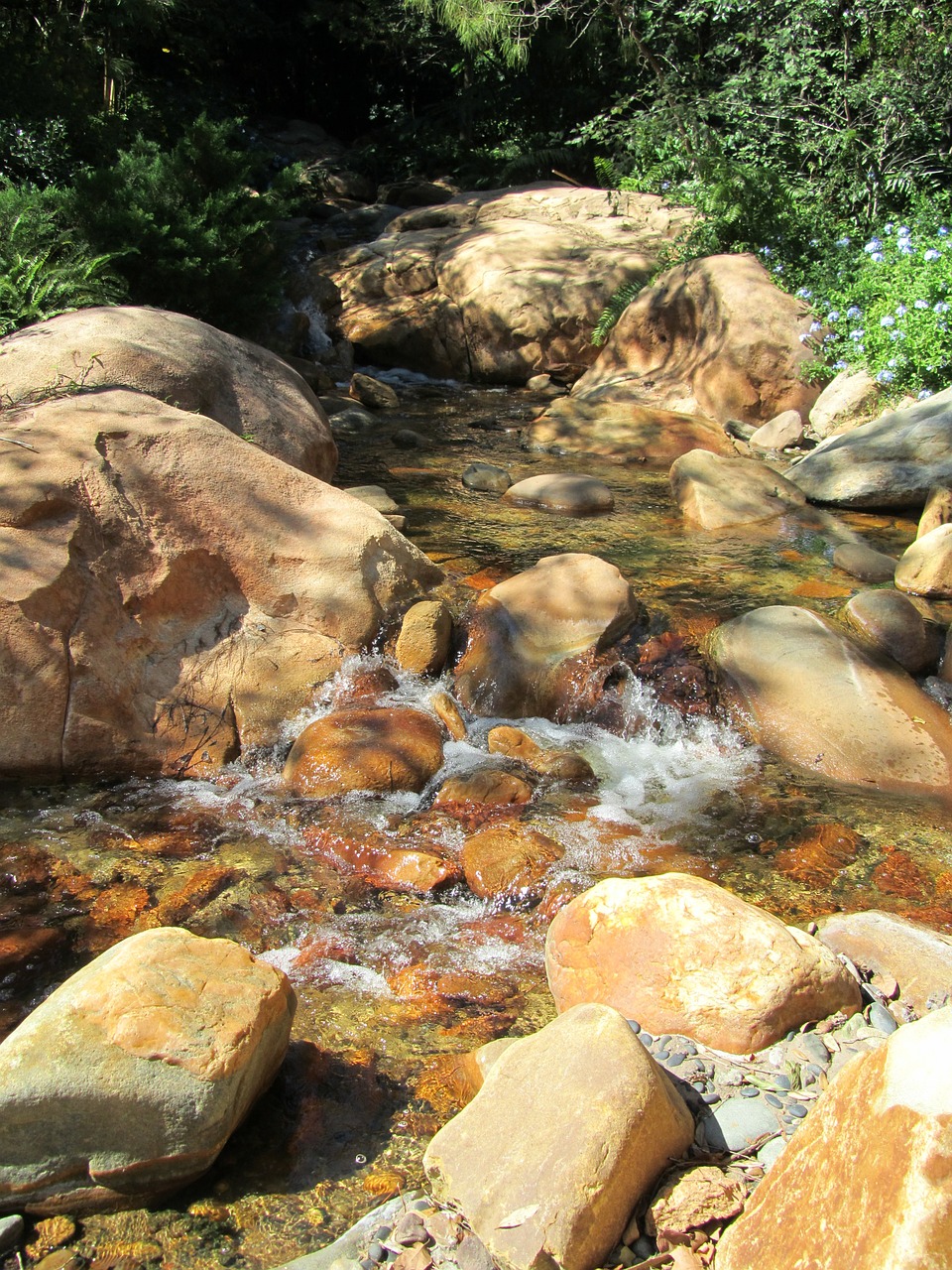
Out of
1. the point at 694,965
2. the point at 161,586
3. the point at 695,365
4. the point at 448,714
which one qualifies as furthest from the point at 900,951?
the point at 695,365

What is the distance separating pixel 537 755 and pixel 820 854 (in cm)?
130

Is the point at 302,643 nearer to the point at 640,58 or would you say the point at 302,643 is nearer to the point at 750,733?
the point at 750,733

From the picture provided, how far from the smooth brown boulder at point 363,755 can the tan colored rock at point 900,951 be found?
6.00 ft

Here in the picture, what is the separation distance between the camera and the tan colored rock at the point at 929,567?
602 cm

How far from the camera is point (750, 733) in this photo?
4.90m

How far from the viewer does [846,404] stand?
30.1 feet

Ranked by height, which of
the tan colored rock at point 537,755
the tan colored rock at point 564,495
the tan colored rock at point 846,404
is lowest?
the tan colored rock at point 537,755

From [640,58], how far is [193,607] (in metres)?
13.3

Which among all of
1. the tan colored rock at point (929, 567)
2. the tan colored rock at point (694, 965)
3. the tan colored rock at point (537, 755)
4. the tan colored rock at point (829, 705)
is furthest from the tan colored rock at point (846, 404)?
the tan colored rock at point (694, 965)

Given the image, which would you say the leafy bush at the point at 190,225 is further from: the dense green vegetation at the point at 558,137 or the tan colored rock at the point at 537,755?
the tan colored rock at the point at 537,755

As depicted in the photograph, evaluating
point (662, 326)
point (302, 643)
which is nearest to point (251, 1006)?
point (302, 643)

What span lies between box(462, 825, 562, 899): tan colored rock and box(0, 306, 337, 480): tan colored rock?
330cm

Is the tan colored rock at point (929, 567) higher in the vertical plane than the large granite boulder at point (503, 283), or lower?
lower

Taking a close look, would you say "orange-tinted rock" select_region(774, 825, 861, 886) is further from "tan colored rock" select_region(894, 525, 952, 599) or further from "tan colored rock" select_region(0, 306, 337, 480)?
"tan colored rock" select_region(0, 306, 337, 480)
